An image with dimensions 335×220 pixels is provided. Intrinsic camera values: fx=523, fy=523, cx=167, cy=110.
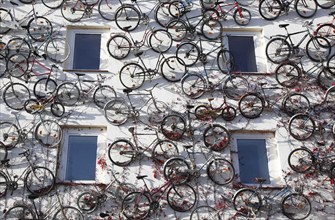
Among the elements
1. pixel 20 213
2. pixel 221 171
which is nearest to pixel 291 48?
pixel 221 171

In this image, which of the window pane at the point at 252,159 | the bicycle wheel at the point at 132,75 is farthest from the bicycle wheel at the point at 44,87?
the window pane at the point at 252,159

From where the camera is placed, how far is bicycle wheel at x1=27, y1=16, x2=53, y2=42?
1419cm

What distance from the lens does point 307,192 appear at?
39.7 feet

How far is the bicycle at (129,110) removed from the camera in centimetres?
1298

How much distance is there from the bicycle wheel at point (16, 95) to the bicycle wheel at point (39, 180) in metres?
1.90

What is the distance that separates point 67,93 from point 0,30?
300 centimetres

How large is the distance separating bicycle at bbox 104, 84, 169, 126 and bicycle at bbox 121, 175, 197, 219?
1.73 meters

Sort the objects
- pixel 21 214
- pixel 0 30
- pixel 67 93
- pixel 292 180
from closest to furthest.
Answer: pixel 21 214
pixel 292 180
pixel 67 93
pixel 0 30

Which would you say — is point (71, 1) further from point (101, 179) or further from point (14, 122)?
point (101, 179)

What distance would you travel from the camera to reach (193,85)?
13477 millimetres

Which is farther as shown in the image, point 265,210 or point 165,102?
point 165,102

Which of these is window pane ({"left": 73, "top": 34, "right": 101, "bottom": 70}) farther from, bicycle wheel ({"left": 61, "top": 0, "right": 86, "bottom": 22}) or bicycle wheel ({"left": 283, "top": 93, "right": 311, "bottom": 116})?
bicycle wheel ({"left": 283, "top": 93, "right": 311, "bottom": 116})

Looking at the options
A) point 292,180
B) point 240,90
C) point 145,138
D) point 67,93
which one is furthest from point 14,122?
point 292,180

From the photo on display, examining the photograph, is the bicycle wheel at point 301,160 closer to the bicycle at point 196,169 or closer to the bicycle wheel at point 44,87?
the bicycle at point 196,169
